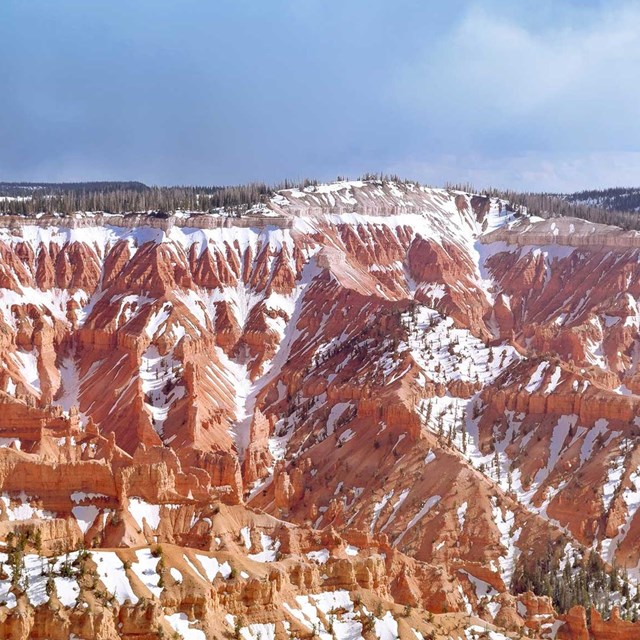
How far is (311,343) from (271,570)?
315 ft

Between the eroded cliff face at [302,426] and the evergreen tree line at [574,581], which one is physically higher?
the eroded cliff face at [302,426]

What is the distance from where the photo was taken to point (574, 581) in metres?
76.7

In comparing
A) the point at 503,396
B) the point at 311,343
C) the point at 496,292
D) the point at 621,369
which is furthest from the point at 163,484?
the point at 496,292

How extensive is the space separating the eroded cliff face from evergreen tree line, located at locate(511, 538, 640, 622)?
1249 millimetres

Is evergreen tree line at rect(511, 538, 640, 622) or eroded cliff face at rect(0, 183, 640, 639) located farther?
evergreen tree line at rect(511, 538, 640, 622)

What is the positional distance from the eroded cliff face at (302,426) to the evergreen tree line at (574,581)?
1.25 m

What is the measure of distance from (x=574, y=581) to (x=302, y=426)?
48.4 m

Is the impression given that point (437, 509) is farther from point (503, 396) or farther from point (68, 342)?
point (68, 342)

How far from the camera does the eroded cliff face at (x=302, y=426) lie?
4791 cm

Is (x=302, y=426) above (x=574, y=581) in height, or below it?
above

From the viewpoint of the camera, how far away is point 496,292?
190 metres

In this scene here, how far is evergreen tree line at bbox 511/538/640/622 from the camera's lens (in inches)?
2901

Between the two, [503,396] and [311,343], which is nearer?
[503,396]

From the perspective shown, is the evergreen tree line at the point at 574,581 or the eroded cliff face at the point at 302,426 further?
the evergreen tree line at the point at 574,581
